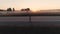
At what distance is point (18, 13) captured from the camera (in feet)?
15.6
